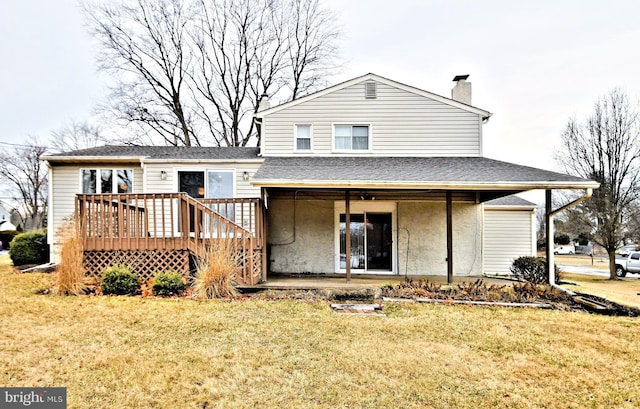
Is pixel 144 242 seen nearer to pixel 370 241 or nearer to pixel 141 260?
pixel 141 260

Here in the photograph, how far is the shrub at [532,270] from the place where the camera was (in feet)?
32.1

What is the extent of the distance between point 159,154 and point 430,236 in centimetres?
969

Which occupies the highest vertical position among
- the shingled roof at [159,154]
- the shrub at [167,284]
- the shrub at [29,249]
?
the shingled roof at [159,154]

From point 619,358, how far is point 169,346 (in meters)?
6.01

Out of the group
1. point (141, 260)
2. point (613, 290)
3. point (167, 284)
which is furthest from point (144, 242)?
point (613, 290)

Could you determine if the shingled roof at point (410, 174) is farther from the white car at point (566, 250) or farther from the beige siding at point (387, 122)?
the white car at point (566, 250)

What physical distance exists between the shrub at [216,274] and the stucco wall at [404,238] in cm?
341

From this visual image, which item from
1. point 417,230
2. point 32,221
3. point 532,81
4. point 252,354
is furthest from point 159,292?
point 32,221

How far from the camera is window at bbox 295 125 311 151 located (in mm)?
11578

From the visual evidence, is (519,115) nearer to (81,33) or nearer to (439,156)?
(439,156)

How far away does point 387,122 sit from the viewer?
11.5m

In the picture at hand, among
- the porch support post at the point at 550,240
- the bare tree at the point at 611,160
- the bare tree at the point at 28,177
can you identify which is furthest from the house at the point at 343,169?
the bare tree at the point at 28,177

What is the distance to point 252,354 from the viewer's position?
4398mm

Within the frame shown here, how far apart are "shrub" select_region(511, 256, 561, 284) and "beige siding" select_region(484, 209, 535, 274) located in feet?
10.6
